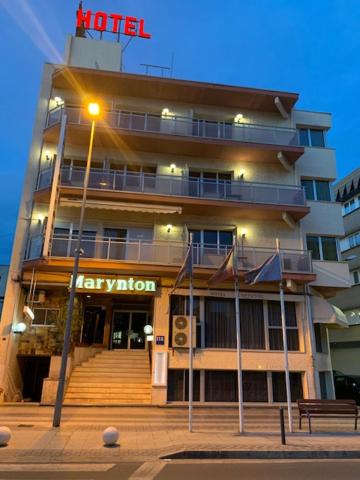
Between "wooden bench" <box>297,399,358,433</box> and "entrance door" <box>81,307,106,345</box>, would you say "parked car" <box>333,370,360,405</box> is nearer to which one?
"wooden bench" <box>297,399,358,433</box>

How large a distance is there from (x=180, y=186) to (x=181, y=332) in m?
7.36

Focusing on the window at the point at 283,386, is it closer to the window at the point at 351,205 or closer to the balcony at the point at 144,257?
the balcony at the point at 144,257

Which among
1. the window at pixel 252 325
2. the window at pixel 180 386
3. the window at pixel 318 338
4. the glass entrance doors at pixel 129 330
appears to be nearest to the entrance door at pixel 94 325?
the glass entrance doors at pixel 129 330

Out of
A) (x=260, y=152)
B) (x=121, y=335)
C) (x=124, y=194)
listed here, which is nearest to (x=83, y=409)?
(x=121, y=335)

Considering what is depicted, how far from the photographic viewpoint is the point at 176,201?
1867cm

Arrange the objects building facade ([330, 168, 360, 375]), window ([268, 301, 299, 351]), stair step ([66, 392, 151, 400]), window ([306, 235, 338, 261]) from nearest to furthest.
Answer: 1. stair step ([66, 392, 151, 400])
2. window ([268, 301, 299, 351])
3. window ([306, 235, 338, 261])
4. building facade ([330, 168, 360, 375])

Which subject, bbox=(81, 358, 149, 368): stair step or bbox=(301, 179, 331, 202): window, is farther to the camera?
bbox=(301, 179, 331, 202): window

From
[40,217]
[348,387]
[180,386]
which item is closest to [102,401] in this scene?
[180,386]

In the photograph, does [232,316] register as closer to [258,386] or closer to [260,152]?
[258,386]

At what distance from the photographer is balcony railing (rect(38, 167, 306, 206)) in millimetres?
18766

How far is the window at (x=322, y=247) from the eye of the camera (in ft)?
66.5

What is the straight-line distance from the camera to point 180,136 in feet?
65.0

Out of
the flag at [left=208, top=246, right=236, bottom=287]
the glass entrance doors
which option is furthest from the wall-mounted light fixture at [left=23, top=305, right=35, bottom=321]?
the flag at [left=208, top=246, right=236, bottom=287]

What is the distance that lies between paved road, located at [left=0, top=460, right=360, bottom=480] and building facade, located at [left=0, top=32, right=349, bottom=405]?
9.19m
